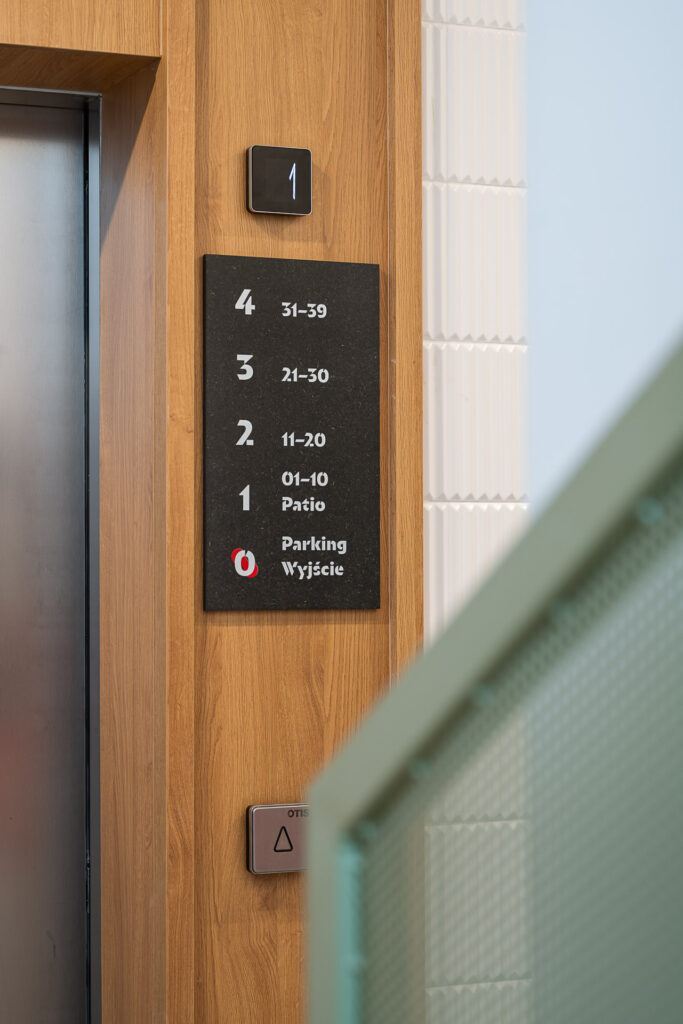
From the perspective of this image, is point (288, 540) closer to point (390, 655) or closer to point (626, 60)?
point (390, 655)

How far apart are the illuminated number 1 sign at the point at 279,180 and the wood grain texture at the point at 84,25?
28cm

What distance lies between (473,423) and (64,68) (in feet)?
3.50

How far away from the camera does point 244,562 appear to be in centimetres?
223

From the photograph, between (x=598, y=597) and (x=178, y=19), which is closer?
(x=598, y=597)

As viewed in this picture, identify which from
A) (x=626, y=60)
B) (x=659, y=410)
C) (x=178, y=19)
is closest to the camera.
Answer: (x=659, y=410)

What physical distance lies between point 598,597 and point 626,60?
250 cm

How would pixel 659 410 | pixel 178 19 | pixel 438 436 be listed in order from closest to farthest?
1. pixel 659 410
2. pixel 178 19
3. pixel 438 436

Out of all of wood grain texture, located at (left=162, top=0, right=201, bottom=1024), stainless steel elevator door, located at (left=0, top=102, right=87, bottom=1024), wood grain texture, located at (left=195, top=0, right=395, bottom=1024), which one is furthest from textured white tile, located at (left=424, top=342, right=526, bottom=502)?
stainless steel elevator door, located at (left=0, top=102, right=87, bottom=1024)

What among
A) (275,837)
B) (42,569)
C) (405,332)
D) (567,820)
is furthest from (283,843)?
(567,820)

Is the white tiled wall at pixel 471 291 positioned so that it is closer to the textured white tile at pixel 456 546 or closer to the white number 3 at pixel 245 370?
the textured white tile at pixel 456 546

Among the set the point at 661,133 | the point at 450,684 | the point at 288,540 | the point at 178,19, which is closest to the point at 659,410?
the point at 450,684

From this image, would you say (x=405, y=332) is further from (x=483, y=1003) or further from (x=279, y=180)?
(x=483, y=1003)

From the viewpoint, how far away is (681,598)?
0.63 m

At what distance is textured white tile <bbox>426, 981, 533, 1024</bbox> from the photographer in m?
0.67
